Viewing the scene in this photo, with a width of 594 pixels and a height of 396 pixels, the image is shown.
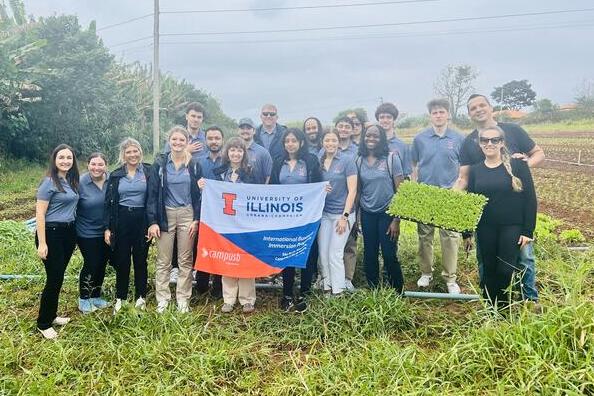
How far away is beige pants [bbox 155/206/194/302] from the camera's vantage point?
4621mm

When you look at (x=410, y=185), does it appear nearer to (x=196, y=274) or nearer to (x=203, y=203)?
(x=203, y=203)

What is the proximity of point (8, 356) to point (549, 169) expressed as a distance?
1876 centimetres

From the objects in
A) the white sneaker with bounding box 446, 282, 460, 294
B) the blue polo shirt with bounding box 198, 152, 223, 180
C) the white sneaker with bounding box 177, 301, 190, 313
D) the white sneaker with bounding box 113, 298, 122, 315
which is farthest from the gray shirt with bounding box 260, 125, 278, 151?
the white sneaker with bounding box 446, 282, 460, 294

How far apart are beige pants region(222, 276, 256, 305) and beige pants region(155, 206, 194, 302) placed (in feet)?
1.19

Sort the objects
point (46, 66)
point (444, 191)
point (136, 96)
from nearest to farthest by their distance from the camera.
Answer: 1. point (444, 191)
2. point (46, 66)
3. point (136, 96)

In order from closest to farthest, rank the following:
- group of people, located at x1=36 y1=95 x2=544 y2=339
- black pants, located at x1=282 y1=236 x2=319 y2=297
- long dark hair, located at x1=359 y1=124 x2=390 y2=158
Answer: group of people, located at x1=36 y1=95 x2=544 y2=339 < long dark hair, located at x1=359 y1=124 x2=390 y2=158 < black pants, located at x1=282 y1=236 x2=319 y2=297

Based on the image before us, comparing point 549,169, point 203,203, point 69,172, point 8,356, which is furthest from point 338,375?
point 549,169

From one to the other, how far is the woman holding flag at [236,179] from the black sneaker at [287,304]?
300 millimetres

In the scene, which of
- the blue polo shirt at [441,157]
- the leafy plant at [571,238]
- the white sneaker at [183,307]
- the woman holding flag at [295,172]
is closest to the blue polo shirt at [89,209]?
the white sneaker at [183,307]

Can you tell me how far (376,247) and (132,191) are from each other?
92.8 inches

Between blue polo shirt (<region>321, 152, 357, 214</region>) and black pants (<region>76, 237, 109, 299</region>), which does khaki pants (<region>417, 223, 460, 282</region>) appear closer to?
blue polo shirt (<region>321, 152, 357, 214</region>)

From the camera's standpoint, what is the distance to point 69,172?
4395mm

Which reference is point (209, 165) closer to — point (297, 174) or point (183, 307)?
point (297, 174)

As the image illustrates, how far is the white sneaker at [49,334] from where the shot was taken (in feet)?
14.0
